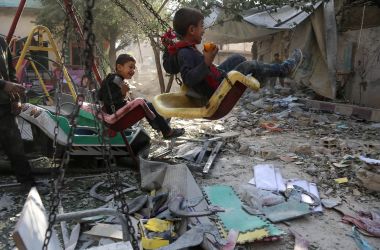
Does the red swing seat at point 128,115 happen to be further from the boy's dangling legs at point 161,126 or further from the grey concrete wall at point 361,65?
the grey concrete wall at point 361,65

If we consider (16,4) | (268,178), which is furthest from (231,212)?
(16,4)

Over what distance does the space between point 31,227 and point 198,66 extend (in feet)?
5.80

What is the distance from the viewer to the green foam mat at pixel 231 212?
3.50 meters

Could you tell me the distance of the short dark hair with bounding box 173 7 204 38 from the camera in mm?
3189

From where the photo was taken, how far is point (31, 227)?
6.36ft

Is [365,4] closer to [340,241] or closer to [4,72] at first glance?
[340,241]

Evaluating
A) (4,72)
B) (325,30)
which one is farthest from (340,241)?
→ (325,30)

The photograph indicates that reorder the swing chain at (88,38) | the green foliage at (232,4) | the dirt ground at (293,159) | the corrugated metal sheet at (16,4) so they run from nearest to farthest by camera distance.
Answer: the swing chain at (88,38)
the dirt ground at (293,159)
the green foliage at (232,4)
the corrugated metal sheet at (16,4)

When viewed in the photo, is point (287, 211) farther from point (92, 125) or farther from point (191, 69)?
point (92, 125)

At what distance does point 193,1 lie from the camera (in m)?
5.74

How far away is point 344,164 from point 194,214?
304cm

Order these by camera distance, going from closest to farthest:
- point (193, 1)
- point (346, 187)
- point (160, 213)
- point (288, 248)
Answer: point (288, 248) → point (160, 213) → point (346, 187) → point (193, 1)

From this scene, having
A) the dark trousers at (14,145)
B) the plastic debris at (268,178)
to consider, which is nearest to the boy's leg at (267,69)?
the plastic debris at (268,178)

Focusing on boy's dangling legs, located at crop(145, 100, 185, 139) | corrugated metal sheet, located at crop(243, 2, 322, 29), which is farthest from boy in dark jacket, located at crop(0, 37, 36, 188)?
corrugated metal sheet, located at crop(243, 2, 322, 29)
